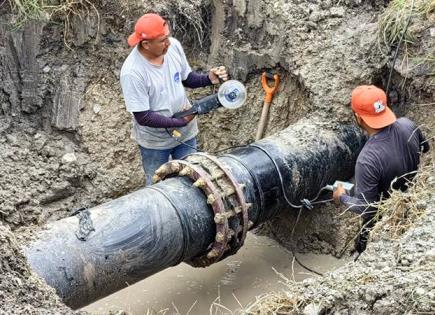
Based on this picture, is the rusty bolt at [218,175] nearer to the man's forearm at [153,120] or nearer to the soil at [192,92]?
the man's forearm at [153,120]

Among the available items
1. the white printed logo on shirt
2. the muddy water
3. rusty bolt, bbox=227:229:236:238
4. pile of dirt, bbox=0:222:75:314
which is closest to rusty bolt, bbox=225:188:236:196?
rusty bolt, bbox=227:229:236:238

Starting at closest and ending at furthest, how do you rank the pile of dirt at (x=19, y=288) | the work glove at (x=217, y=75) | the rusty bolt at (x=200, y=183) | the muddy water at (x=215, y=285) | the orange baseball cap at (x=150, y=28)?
the pile of dirt at (x=19, y=288), the rusty bolt at (x=200, y=183), the orange baseball cap at (x=150, y=28), the muddy water at (x=215, y=285), the work glove at (x=217, y=75)

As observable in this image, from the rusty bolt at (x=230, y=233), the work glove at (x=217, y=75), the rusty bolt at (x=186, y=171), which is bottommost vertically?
the rusty bolt at (x=230, y=233)

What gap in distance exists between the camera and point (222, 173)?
14.6 feet

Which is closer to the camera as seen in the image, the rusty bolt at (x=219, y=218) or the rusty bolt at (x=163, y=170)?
the rusty bolt at (x=219, y=218)

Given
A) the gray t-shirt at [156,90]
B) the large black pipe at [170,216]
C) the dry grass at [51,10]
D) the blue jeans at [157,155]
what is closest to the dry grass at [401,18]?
the large black pipe at [170,216]

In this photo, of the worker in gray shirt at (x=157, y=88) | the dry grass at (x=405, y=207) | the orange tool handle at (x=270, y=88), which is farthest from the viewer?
the orange tool handle at (x=270, y=88)

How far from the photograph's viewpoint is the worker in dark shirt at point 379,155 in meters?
4.21

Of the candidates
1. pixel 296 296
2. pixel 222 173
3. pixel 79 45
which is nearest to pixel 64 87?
pixel 79 45

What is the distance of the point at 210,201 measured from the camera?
427 cm

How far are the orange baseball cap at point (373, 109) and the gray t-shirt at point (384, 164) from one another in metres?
0.06

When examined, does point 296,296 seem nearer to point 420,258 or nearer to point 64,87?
point 420,258

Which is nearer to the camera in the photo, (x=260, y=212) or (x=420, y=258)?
(x=420, y=258)

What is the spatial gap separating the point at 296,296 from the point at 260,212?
5.09ft
